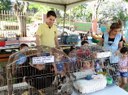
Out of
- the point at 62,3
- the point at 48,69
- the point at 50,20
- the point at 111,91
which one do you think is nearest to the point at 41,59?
the point at 48,69

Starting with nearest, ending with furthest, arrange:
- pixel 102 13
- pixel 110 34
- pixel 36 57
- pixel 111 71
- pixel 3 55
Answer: pixel 36 57 < pixel 111 71 < pixel 110 34 < pixel 3 55 < pixel 102 13

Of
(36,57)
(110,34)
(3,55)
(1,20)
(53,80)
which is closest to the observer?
(36,57)

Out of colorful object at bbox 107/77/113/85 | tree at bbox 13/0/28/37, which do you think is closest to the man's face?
colorful object at bbox 107/77/113/85

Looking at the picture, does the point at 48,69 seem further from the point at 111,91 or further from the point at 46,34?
the point at 46,34

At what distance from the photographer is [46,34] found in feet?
6.89

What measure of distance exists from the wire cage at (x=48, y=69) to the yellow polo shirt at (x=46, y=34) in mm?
764

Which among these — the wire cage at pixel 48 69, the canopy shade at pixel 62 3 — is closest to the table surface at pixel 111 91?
the wire cage at pixel 48 69

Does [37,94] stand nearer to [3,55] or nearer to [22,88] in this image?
[22,88]

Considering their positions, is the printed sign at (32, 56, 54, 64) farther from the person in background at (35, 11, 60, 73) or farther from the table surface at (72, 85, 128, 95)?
the person in background at (35, 11, 60, 73)

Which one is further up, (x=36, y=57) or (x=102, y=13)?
(x=102, y=13)

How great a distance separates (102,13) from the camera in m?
12.0

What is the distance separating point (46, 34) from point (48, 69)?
0.82 m

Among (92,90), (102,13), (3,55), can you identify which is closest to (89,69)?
(92,90)

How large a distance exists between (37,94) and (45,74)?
172 mm
